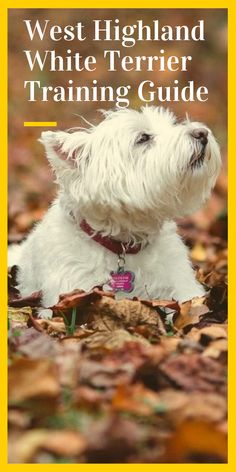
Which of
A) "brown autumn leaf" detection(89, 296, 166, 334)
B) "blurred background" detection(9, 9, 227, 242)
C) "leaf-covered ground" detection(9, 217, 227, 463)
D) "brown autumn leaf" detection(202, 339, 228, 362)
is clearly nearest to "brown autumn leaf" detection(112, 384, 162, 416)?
"leaf-covered ground" detection(9, 217, 227, 463)

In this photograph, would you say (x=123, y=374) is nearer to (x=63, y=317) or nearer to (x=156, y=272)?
(x=63, y=317)

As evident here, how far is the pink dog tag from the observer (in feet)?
16.6

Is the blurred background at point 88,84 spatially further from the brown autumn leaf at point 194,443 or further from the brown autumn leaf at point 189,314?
the brown autumn leaf at point 194,443

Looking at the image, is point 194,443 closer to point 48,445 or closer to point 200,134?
point 48,445

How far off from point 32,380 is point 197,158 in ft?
6.42

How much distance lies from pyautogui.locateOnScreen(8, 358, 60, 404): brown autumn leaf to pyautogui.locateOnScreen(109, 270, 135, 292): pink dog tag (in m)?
1.75

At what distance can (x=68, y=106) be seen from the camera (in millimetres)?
15359

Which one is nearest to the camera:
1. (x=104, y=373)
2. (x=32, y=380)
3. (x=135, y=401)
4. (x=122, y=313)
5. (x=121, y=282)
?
(x=135, y=401)

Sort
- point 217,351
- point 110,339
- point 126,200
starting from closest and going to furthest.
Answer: point 217,351 < point 110,339 < point 126,200

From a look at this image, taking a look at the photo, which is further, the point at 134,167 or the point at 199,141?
the point at 134,167

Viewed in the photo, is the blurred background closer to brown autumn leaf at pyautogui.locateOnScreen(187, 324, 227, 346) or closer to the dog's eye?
the dog's eye

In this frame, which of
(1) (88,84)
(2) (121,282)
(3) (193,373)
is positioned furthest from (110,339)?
(1) (88,84)

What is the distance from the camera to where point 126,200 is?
16.1 ft

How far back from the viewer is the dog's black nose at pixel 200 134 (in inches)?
185
